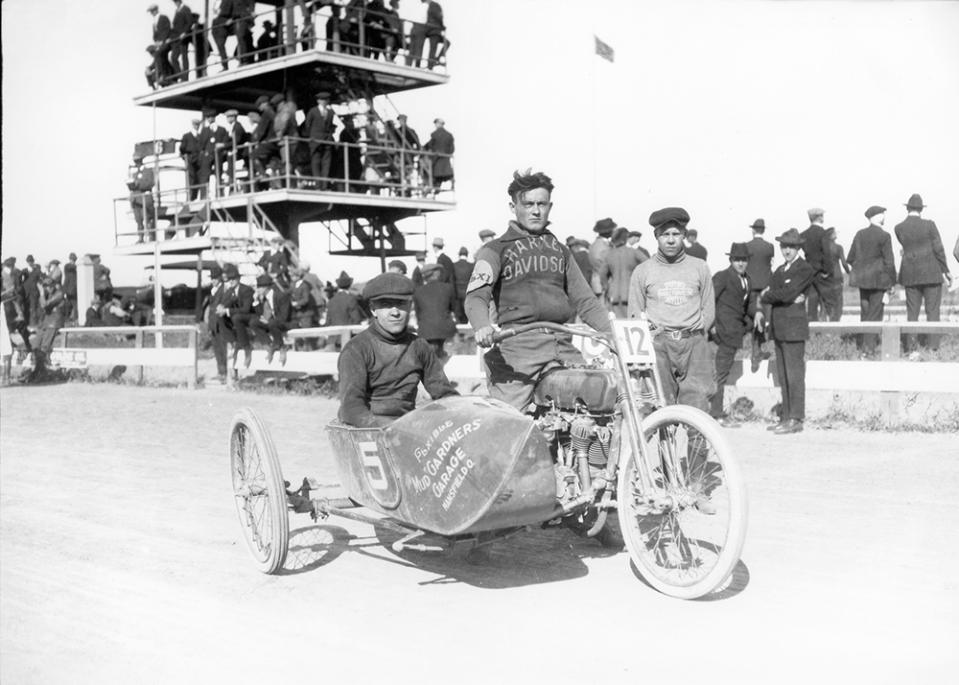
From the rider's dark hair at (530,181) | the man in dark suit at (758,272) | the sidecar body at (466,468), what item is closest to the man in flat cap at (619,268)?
the man in dark suit at (758,272)

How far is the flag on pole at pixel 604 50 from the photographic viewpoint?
721 cm

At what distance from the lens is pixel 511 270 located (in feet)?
21.4

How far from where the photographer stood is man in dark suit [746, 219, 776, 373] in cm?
1251

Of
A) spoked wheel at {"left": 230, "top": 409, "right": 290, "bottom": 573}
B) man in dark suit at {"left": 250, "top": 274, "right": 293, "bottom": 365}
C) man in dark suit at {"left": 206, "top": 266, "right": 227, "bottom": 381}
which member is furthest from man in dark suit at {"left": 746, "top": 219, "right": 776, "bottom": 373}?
man in dark suit at {"left": 206, "top": 266, "right": 227, "bottom": 381}

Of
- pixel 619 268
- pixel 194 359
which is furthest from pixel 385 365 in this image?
pixel 194 359

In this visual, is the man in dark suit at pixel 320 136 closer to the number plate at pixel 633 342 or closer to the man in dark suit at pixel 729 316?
the man in dark suit at pixel 729 316

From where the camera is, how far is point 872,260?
43.4ft

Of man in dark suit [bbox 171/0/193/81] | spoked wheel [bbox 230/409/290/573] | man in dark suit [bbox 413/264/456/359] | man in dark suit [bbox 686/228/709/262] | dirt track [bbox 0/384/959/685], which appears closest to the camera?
dirt track [bbox 0/384/959/685]

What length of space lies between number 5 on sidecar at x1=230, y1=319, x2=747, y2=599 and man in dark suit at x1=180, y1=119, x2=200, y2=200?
20816 mm

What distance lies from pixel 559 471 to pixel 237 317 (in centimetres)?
1341

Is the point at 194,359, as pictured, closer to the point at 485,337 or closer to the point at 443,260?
the point at 443,260

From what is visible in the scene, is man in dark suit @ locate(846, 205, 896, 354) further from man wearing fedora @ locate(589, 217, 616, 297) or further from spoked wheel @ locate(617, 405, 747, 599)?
spoked wheel @ locate(617, 405, 747, 599)

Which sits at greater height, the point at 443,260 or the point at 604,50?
the point at 604,50

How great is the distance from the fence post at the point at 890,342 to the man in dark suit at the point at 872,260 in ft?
4.08
